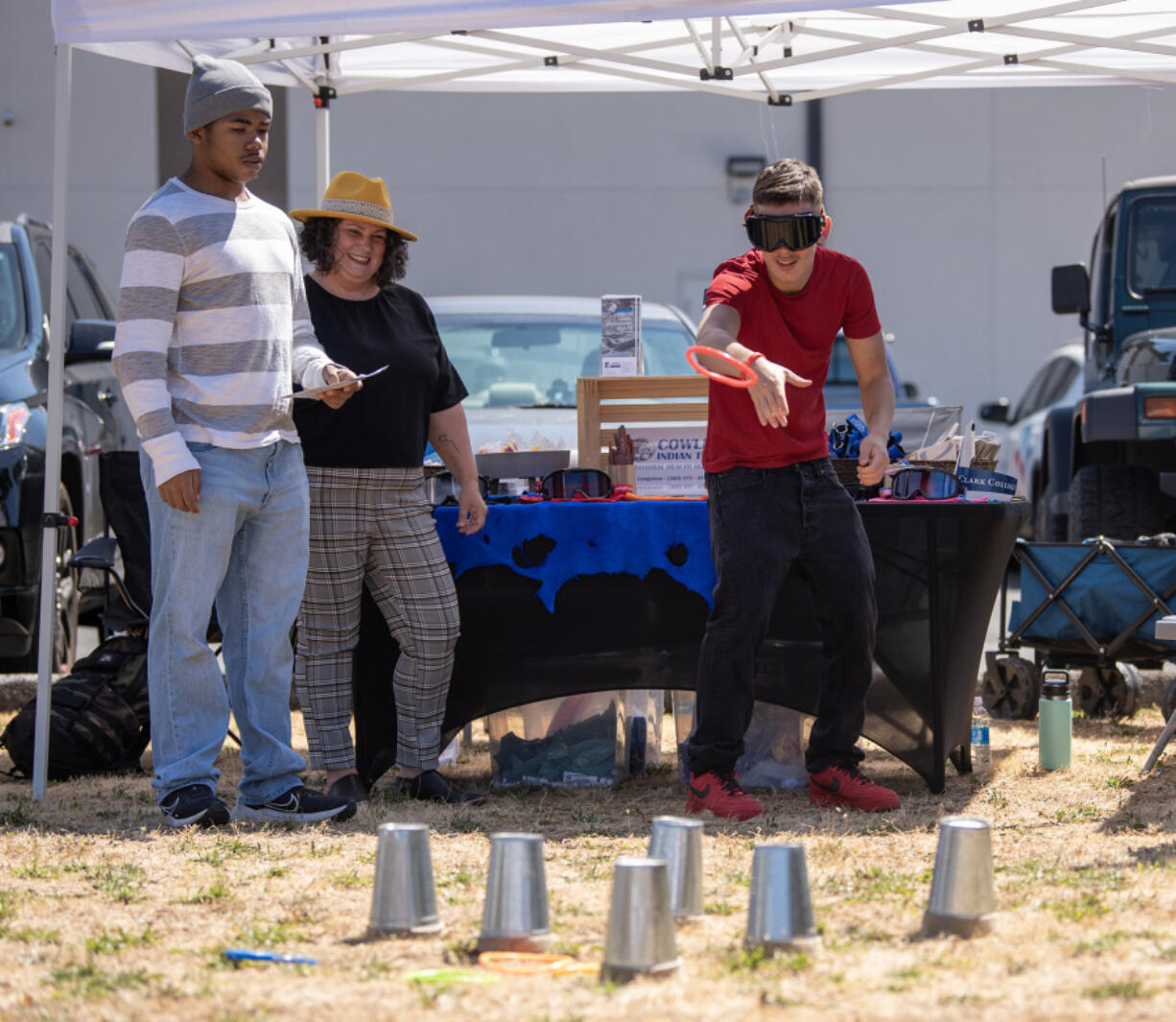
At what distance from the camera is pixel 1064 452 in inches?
324

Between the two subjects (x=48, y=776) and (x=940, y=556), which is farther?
(x=48, y=776)

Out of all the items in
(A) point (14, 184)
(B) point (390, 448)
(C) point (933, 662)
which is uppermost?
(A) point (14, 184)

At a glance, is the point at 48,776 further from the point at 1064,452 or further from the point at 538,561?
the point at 1064,452

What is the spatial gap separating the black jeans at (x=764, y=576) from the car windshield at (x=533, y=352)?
7.49 feet

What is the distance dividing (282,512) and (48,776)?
1495 mm

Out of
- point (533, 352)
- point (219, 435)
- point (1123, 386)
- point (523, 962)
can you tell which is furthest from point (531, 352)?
point (523, 962)

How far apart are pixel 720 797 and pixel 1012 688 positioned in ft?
7.38

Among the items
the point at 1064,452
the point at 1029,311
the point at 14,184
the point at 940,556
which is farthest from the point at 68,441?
the point at 1029,311

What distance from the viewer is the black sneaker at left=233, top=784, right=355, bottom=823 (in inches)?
169

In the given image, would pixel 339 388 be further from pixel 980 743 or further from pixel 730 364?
pixel 980 743

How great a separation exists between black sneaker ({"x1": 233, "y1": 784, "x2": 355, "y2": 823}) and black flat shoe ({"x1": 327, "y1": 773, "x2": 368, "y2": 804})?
25 centimetres

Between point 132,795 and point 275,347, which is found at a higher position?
point 275,347

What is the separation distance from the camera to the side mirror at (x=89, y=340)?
260 inches

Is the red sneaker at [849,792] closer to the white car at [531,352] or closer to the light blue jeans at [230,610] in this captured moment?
the light blue jeans at [230,610]
